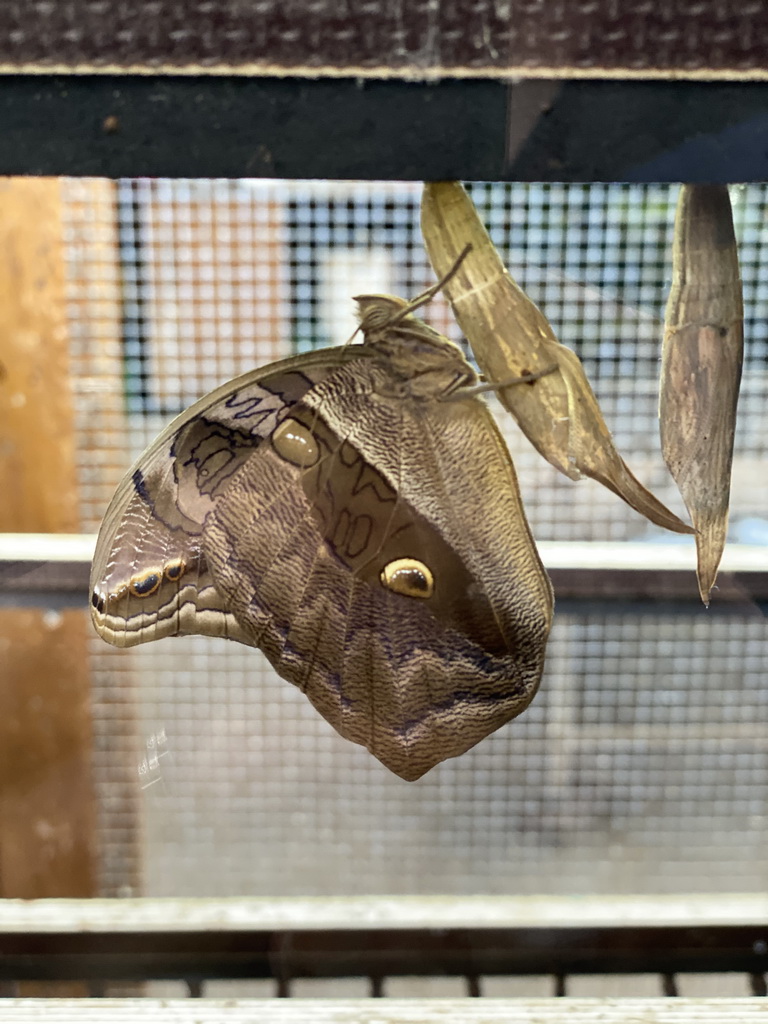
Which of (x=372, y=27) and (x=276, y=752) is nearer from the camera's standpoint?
(x=372, y=27)

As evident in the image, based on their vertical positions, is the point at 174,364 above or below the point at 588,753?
above

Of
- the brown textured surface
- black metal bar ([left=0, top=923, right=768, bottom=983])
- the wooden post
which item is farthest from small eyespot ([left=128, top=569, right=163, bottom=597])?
black metal bar ([left=0, top=923, right=768, bottom=983])

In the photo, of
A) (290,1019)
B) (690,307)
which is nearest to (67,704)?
(290,1019)

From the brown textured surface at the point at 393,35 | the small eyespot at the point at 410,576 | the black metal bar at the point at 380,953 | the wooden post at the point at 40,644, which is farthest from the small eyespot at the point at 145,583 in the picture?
the black metal bar at the point at 380,953

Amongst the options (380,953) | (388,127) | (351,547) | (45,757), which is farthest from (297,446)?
(45,757)

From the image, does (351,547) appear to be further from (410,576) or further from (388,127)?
(388,127)

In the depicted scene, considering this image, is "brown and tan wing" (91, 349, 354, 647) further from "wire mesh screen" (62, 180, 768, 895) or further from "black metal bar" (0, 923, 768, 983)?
"black metal bar" (0, 923, 768, 983)

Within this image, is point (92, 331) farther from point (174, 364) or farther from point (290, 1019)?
point (290, 1019)
